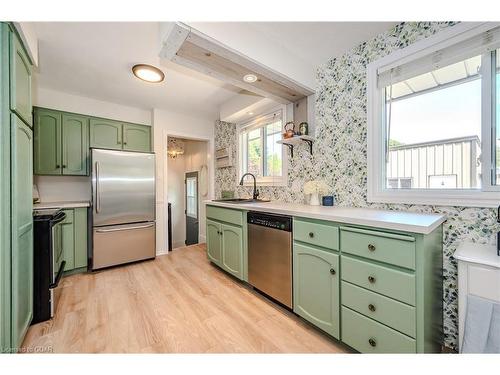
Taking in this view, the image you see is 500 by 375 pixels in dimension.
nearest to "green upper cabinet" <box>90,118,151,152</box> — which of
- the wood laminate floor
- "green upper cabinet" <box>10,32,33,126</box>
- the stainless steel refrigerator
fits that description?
the stainless steel refrigerator

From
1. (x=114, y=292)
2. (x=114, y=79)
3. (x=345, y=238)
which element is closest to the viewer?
(x=345, y=238)

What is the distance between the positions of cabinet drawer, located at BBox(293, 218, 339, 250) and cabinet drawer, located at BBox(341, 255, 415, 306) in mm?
121

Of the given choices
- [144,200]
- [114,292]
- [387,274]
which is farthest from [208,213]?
[387,274]

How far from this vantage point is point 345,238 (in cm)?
134

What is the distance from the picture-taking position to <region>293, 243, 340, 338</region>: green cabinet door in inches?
54.9

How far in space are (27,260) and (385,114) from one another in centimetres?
300

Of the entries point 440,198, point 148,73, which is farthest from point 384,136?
point 148,73

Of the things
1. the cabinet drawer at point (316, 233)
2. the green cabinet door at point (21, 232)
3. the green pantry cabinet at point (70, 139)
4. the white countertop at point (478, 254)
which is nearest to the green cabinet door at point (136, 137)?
the green pantry cabinet at point (70, 139)

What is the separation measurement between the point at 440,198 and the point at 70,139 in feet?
13.4

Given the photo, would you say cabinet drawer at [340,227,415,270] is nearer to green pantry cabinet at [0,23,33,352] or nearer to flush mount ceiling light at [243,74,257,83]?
flush mount ceiling light at [243,74,257,83]

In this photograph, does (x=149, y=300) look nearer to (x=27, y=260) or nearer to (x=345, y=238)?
(x=27, y=260)

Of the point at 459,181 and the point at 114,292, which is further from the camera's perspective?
the point at 114,292

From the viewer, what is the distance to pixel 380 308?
3.87ft

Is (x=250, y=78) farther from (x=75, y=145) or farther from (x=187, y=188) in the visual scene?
(x=187, y=188)
